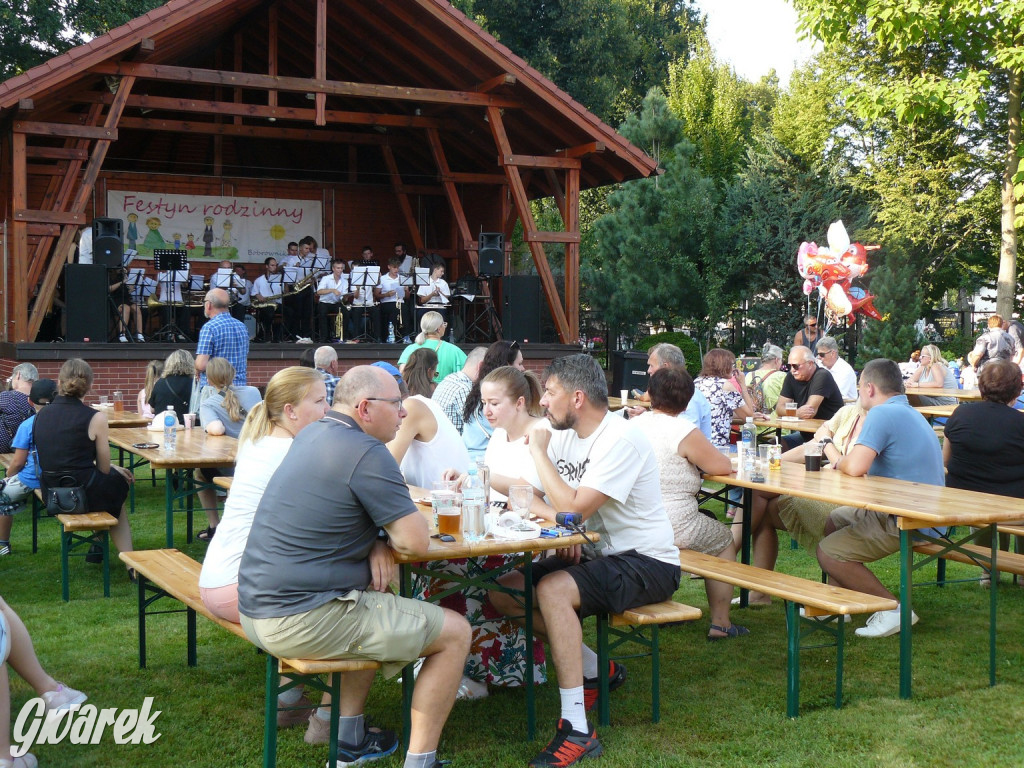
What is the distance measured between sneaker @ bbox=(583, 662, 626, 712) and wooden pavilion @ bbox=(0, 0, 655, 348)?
10.2m

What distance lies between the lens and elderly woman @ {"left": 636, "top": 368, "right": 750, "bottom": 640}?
4.98 meters

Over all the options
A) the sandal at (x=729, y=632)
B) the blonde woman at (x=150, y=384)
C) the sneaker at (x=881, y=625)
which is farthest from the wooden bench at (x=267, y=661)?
the blonde woman at (x=150, y=384)

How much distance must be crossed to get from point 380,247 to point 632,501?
1495cm

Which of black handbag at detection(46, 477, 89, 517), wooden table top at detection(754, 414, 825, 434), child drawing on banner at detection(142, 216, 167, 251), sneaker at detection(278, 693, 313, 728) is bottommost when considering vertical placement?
sneaker at detection(278, 693, 313, 728)

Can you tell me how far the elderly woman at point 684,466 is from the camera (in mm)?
4977

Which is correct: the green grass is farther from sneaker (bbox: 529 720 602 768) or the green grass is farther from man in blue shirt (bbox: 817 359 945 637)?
man in blue shirt (bbox: 817 359 945 637)

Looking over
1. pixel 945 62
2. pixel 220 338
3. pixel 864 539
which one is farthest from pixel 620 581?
pixel 945 62

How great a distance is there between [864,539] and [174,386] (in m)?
5.84

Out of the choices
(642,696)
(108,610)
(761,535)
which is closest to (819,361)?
(761,535)

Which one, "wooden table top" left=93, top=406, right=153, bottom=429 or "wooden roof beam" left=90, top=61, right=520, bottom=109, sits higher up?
"wooden roof beam" left=90, top=61, right=520, bottom=109

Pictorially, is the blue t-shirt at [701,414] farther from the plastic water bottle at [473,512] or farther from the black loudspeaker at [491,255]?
the black loudspeaker at [491,255]

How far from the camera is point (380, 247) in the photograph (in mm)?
18469

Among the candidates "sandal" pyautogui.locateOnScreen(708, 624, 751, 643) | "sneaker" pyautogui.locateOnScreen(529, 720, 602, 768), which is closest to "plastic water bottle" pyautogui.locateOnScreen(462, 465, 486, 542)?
"sneaker" pyautogui.locateOnScreen(529, 720, 602, 768)

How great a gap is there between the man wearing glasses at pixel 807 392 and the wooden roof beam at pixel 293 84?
7.17 meters
